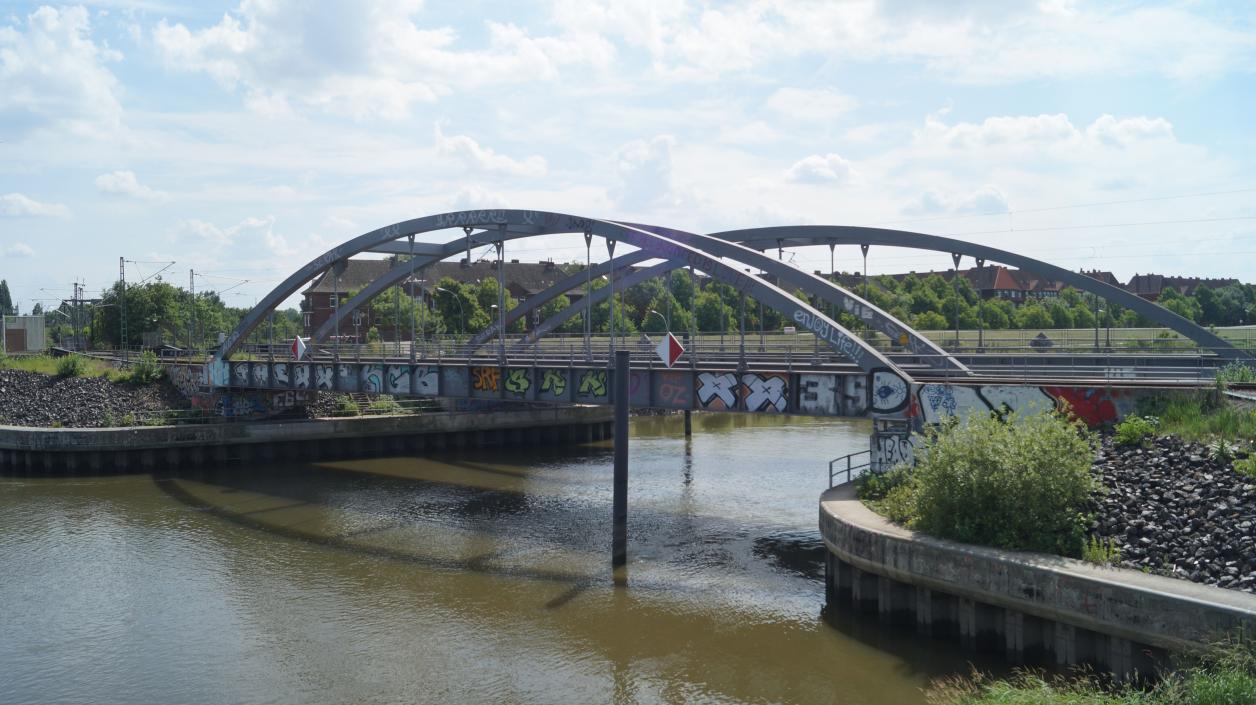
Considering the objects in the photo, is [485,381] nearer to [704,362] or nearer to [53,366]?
[704,362]

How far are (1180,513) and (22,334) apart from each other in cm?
8621

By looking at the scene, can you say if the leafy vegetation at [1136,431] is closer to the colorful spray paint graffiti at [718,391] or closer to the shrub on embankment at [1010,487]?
the shrub on embankment at [1010,487]

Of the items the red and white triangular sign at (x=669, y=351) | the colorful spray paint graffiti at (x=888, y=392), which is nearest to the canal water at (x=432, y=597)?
the colorful spray paint graffiti at (x=888, y=392)

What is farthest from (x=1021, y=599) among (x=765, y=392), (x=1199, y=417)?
(x=765, y=392)

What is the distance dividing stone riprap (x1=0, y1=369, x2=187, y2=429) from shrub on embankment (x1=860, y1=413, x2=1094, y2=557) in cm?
3878

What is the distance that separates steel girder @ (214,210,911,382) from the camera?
2284cm

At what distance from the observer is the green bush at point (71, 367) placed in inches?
2049

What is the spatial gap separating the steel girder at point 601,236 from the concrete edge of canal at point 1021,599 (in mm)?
4372

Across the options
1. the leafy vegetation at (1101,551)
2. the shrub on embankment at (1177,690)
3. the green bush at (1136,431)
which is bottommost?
the shrub on embankment at (1177,690)

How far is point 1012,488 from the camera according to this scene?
1736cm

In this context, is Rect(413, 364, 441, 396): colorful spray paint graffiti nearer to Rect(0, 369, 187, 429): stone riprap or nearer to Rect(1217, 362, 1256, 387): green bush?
Rect(0, 369, 187, 429): stone riprap

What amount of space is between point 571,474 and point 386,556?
14.6m

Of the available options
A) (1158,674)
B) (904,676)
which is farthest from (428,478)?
(1158,674)

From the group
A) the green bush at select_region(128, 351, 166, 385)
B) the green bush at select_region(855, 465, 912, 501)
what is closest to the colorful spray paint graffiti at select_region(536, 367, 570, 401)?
the green bush at select_region(855, 465, 912, 501)
